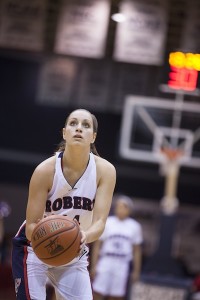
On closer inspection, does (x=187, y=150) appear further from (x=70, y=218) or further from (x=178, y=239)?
(x=70, y=218)

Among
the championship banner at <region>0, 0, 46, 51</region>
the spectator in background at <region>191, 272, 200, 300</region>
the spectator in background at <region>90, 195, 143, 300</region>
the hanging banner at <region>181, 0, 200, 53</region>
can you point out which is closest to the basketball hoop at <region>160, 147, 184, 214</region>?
the spectator in background at <region>191, 272, 200, 300</region>

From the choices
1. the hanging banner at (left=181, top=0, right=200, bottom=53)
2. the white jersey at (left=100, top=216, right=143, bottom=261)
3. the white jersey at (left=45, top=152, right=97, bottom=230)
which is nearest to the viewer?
the white jersey at (left=45, top=152, right=97, bottom=230)

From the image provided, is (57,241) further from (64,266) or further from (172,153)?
(172,153)

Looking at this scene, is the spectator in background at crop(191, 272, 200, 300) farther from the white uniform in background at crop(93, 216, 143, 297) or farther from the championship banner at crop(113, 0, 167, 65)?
the championship banner at crop(113, 0, 167, 65)

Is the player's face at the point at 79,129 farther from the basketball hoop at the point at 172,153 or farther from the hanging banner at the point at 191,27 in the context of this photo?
the hanging banner at the point at 191,27

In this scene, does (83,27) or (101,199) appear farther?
(83,27)

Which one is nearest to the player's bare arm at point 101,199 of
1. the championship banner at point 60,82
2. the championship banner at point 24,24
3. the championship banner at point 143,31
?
the championship banner at point 143,31

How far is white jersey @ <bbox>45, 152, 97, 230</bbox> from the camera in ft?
15.6

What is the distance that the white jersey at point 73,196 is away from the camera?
4.77m

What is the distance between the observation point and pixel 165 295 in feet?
34.4

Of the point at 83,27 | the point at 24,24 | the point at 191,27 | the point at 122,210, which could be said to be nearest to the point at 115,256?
A: the point at 122,210

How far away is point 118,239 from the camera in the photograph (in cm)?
951

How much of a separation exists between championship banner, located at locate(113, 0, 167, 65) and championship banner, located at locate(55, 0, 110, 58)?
0.32 m

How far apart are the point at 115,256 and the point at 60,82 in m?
6.30
